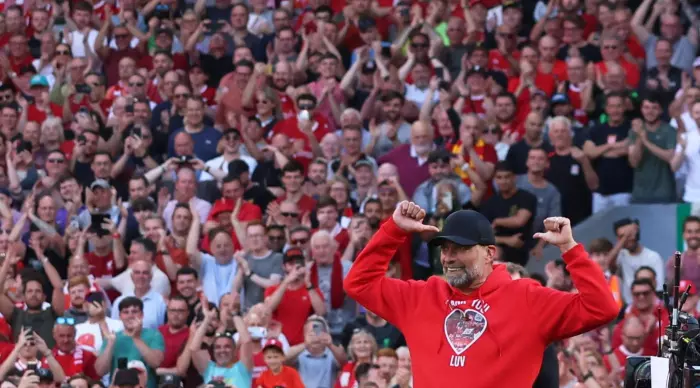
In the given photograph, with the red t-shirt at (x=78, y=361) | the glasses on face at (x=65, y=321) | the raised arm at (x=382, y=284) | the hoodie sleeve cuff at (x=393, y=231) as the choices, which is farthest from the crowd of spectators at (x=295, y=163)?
the hoodie sleeve cuff at (x=393, y=231)

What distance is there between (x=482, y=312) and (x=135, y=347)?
6.46 meters

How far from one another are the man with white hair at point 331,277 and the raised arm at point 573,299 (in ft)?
22.4

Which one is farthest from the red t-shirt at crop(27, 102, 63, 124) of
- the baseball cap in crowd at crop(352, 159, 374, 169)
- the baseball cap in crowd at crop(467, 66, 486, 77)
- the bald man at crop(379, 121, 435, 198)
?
the baseball cap in crowd at crop(467, 66, 486, 77)

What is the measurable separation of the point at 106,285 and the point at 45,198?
133cm

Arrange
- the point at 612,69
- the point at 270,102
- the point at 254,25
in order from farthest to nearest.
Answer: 1. the point at 254,25
2. the point at 270,102
3. the point at 612,69

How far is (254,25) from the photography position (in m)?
18.5

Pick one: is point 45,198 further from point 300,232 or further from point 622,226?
point 622,226

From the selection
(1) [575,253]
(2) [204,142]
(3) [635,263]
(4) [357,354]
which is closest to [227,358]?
(4) [357,354]

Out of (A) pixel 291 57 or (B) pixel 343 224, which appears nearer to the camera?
(B) pixel 343 224

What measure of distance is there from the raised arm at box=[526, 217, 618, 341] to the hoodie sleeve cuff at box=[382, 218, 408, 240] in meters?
0.67

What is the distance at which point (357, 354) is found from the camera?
12508 mm

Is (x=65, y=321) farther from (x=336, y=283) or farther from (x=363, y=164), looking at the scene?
(x=363, y=164)

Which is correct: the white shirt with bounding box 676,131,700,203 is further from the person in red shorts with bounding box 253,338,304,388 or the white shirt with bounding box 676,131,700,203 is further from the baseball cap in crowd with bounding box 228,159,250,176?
the person in red shorts with bounding box 253,338,304,388

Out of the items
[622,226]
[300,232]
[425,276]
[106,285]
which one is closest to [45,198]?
[106,285]
